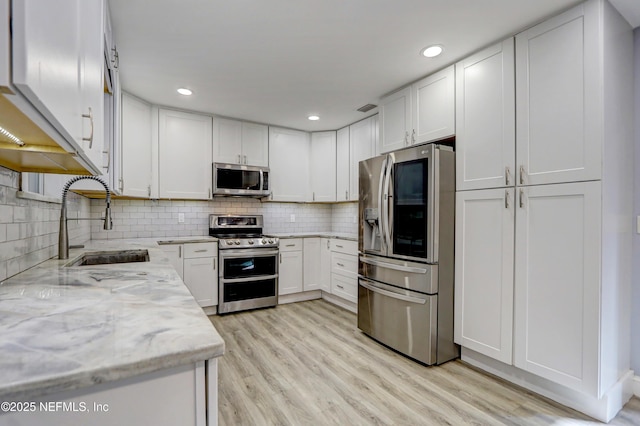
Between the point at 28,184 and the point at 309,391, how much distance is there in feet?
6.47

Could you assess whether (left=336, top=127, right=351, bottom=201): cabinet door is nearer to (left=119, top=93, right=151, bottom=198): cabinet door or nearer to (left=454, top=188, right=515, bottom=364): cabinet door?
(left=454, top=188, right=515, bottom=364): cabinet door

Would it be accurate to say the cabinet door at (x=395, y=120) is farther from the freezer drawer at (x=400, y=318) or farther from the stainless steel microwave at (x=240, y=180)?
the stainless steel microwave at (x=240, y=180)

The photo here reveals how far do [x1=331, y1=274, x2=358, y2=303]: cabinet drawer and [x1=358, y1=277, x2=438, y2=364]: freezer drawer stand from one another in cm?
58

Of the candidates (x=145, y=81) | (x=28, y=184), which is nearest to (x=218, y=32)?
(x=145, y=81)

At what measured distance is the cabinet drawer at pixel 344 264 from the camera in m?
3.67

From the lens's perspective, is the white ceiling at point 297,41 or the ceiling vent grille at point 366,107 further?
the ceiling vent grille at point 366,107

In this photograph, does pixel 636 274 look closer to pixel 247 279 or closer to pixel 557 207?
pixel 557 207

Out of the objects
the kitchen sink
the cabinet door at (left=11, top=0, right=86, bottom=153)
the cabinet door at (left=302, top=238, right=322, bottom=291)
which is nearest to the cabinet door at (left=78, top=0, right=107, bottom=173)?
the cabinet door at (left=11, top=0, right=86, bottom=153)

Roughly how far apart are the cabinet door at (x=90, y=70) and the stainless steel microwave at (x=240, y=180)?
2.56 m

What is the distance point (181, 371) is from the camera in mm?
679

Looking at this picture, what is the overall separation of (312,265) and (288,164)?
56.5 inches

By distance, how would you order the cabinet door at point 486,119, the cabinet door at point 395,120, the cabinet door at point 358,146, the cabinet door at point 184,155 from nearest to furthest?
1. the cabinet door at point 486,119
2. the cabinet door at point 395,120
3. the cabinet door at point 184,155
4. the cabinet door at point 358,146

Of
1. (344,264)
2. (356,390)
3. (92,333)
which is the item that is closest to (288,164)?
(344,264)

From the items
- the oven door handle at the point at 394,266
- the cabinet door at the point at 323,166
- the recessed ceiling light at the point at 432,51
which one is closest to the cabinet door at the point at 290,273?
the cabinet door at the point at 323,166
